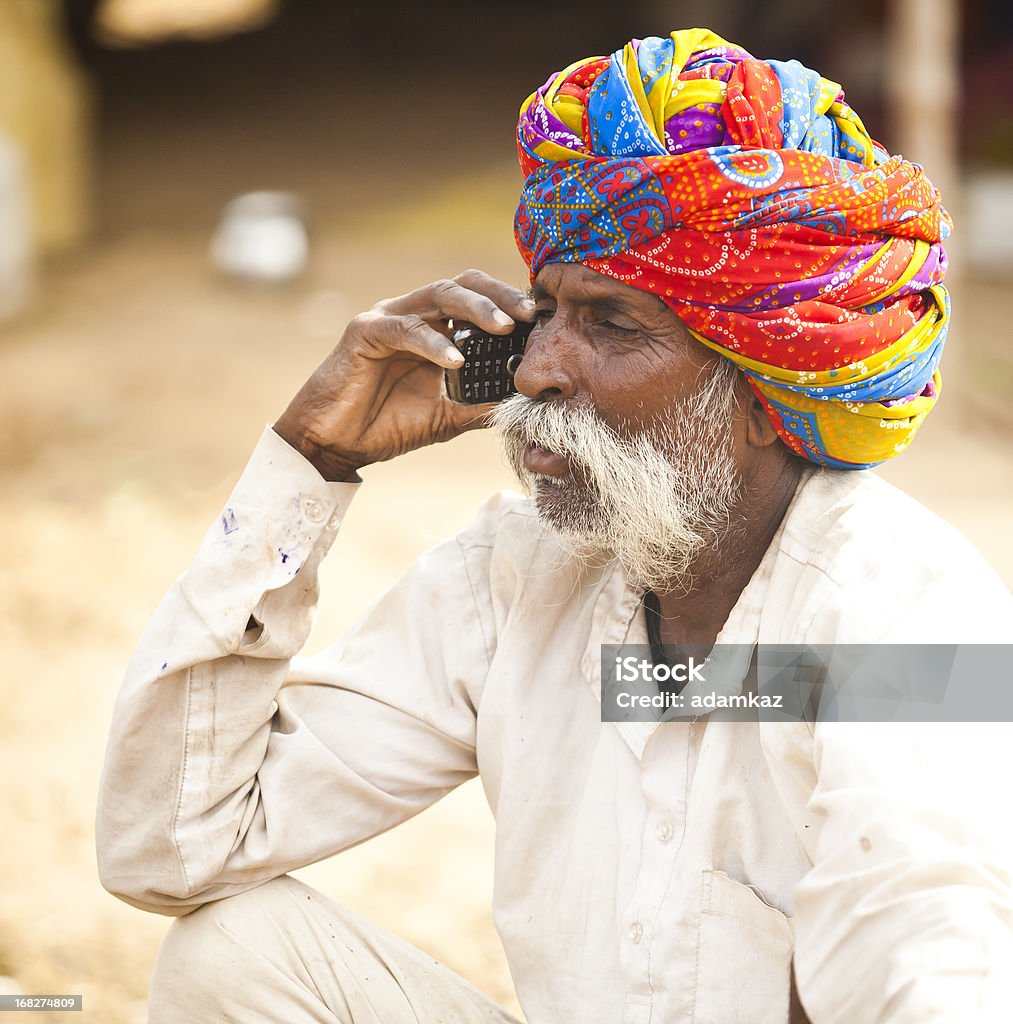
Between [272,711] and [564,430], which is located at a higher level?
[564,430]

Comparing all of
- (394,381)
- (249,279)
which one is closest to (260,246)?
(249,279)

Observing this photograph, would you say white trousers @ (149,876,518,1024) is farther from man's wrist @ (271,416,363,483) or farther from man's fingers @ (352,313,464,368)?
→ man's fingers @ (352,313,464,368)

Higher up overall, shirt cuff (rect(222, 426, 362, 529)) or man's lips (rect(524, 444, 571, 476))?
man's lips (rect(524, 444, 571, 476))

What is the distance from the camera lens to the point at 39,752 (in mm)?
4977

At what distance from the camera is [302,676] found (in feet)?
9.09

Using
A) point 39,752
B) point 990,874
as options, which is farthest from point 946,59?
point 990,874

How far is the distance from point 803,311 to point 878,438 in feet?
0.83

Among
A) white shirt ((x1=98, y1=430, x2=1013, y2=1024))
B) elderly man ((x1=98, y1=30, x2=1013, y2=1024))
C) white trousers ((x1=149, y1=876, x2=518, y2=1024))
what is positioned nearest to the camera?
white shirt ((x1=98, y1=430, x2=1013, y2=1024))

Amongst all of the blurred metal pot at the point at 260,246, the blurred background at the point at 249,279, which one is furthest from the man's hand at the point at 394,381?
the blurred metal pot at the point at 260,246

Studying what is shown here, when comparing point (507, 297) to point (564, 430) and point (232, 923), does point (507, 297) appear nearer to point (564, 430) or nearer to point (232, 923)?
point (564, 430)

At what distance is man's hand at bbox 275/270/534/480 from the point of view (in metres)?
2.62

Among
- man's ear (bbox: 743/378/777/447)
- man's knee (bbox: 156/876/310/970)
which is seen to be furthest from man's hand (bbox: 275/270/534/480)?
man's knee (bbox: 156/876/310/970)

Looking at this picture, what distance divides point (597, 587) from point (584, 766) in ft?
1.15

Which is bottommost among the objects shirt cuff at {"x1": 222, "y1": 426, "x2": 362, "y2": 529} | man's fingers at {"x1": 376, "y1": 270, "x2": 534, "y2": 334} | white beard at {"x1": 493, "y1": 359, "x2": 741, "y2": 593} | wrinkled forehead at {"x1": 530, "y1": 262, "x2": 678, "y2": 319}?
shirt cuff at {"x1": 222, "y1": 426, "x2": 362, "y2": 529}
